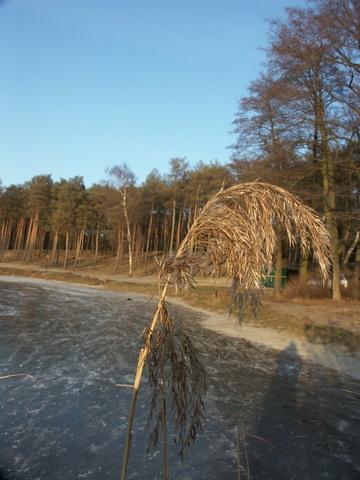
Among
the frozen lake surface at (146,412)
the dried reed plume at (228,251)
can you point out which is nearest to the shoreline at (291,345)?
the frozen lake surface at (146,412)

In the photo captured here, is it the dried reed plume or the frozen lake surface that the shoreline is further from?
the dried reed plume

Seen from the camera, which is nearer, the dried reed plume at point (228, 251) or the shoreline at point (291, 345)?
the dried reed plume at point (228, 251)

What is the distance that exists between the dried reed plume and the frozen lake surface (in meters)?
0.89

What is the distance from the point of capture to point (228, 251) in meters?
2.42

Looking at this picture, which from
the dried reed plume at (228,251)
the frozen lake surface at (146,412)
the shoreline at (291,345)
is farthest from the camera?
the shoreline at (291,345)

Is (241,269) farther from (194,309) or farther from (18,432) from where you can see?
(194,309)

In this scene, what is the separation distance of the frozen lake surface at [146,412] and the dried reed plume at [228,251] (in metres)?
0.89

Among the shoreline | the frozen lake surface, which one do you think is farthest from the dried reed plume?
the shoreline

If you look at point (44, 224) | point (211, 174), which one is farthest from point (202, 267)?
point (44, 224)

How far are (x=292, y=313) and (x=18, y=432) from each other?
14028mm

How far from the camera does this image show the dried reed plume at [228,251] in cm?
239

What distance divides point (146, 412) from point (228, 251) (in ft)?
18.0

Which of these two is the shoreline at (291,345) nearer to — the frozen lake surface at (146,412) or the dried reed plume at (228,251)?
the frozen lake surface at (146,412)

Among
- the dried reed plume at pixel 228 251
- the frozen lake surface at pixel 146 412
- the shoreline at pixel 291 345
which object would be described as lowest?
the frozen lake surface at pixel 146 412
